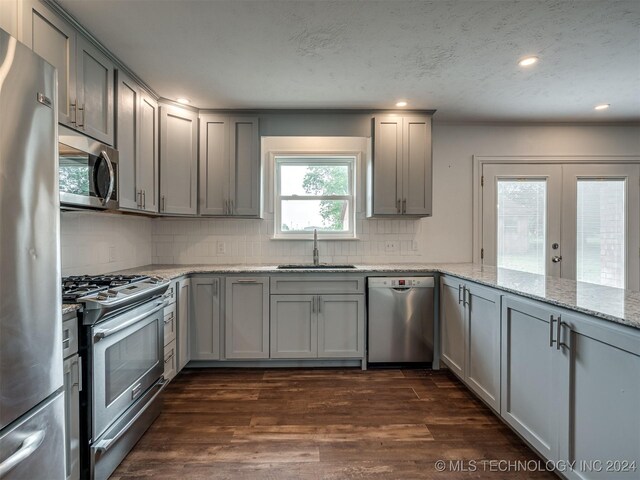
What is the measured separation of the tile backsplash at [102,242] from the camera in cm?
221

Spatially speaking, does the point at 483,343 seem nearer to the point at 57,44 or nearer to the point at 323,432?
the point at 323,432

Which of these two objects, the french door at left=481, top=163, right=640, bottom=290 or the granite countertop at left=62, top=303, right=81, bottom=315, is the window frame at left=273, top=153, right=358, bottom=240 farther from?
the granite countertop at left=62, top=303, right=81, bottom=315

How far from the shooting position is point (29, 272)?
1.01 m

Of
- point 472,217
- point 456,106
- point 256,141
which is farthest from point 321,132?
point 472,217

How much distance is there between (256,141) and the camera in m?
3.12

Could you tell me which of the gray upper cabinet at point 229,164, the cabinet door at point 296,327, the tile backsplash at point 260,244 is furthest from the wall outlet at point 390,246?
the gray upper cabinet at point 229,164

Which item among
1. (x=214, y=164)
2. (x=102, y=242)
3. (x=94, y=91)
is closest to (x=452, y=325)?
(x=214, y=164)

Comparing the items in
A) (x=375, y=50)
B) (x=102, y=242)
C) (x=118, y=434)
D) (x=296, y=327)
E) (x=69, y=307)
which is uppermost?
(x=375, y=50)

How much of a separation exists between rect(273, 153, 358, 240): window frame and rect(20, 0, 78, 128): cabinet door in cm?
192

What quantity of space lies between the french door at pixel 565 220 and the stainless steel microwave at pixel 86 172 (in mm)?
3498

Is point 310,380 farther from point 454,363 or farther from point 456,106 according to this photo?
point 456,106

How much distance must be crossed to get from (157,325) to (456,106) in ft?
10.5

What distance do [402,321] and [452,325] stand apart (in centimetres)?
43

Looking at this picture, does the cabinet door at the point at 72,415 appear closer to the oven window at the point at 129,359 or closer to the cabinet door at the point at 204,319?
the oven window at the point at 129,359
